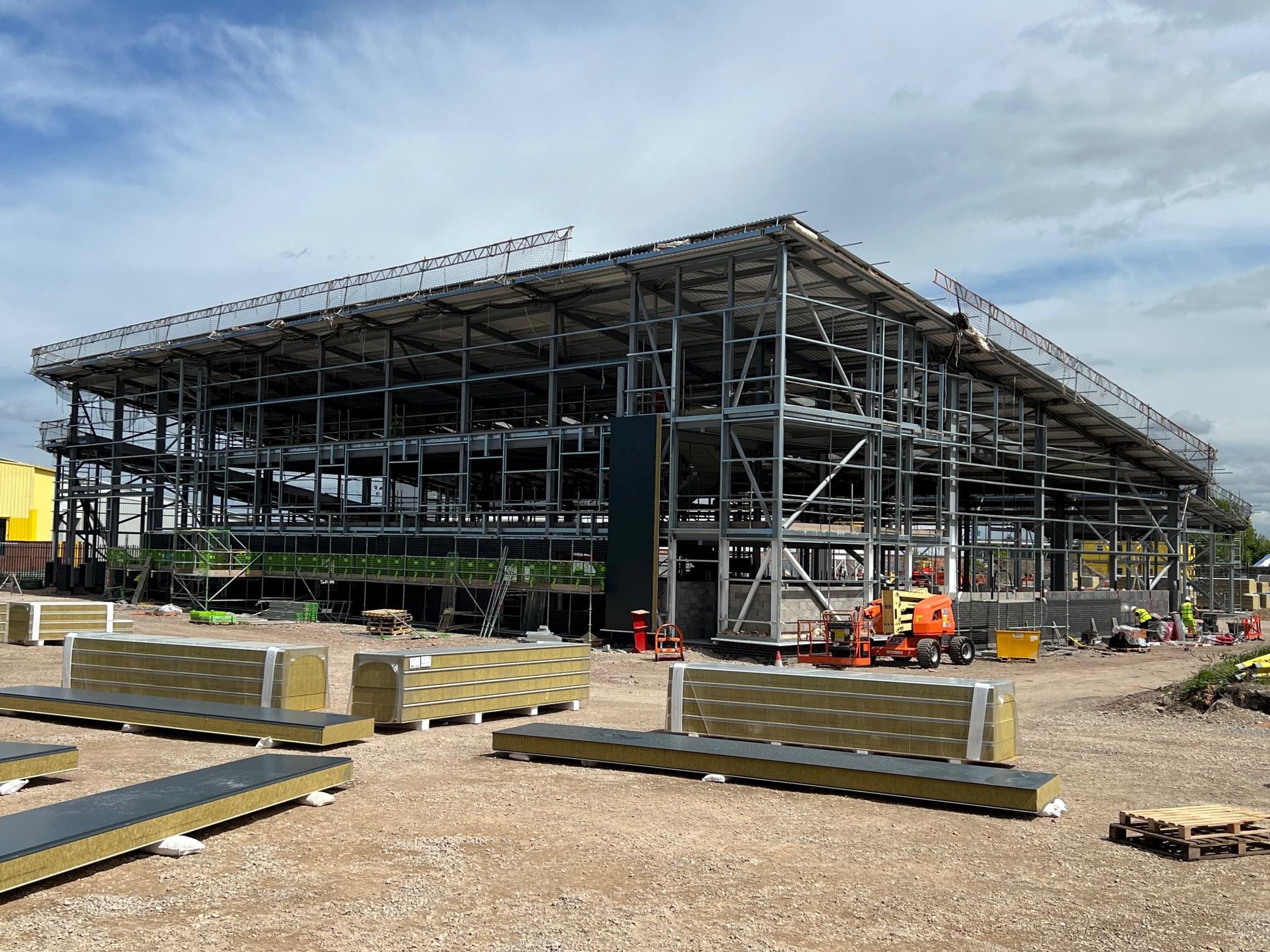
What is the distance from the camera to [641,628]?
2934 centimetres

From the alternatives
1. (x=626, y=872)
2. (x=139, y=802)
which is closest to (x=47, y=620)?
(x=139, y=802)

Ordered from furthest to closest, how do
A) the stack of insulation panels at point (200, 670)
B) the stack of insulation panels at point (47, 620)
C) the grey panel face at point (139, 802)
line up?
the stack of insulation panels at point (47, 620), the stack of insulation panels at point (200, 670), the grey panel face at point (139, 802)

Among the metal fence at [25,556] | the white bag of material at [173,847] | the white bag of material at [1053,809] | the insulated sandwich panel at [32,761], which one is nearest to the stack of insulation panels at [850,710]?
the white bag of material at [1053,809]

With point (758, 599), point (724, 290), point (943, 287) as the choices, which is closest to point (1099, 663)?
point (758, 599)

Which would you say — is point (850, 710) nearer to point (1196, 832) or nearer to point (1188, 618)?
point (1196, 832)

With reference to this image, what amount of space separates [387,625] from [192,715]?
19174 mm

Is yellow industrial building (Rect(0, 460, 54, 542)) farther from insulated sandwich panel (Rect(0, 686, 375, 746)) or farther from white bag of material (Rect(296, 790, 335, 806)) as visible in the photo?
white bag of material (Rect(296, 790, 335, 806))

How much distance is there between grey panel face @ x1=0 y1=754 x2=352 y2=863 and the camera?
7.30 m

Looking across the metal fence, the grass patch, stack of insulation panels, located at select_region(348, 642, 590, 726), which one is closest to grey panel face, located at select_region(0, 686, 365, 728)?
stack of insulation panels, located at select_region(348, 642, 590, 726)

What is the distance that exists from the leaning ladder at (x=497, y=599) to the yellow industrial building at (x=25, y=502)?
51.7m

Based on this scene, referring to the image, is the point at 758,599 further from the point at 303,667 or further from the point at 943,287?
the point at 303,667

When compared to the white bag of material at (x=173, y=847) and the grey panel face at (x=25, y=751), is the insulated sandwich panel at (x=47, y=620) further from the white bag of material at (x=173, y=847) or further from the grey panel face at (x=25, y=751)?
→ the white bag of material at (x=173, y=847)

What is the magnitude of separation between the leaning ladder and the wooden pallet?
81.7 ft

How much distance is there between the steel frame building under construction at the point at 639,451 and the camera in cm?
3039
